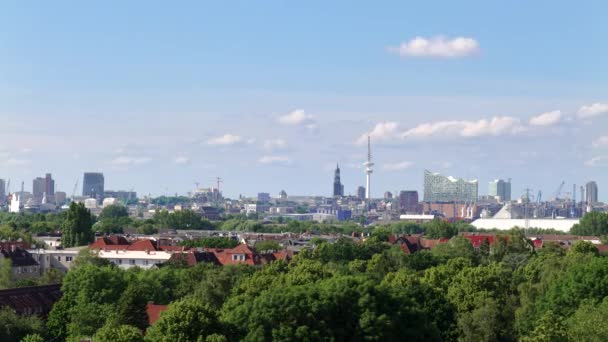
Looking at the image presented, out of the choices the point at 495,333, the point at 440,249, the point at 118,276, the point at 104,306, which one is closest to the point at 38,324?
the point at 104,306

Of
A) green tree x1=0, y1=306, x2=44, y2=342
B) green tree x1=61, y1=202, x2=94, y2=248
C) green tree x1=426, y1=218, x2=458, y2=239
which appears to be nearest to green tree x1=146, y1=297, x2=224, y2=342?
green tree x1=0, y1=306, x2=44, y2=342

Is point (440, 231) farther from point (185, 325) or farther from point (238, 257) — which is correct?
point (185, 325)

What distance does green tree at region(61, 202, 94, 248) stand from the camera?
11994cm

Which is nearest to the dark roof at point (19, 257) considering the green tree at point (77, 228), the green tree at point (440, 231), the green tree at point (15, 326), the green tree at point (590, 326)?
the green tree at point (77, 228)

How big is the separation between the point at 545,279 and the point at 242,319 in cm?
2439

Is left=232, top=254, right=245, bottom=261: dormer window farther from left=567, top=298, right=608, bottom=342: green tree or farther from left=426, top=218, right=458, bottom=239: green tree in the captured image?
left=426, top=218, right=458, bottom=239: green tree

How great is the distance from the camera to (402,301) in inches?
1932

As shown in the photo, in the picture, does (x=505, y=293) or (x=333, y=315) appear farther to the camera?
(x=505, y=293)

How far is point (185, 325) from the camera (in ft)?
139

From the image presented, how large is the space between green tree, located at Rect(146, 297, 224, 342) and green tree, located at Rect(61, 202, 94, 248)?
77697mm

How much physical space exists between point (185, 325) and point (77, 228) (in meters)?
80.4

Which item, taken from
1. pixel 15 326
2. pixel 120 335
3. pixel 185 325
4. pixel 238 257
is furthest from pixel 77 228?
pixel 120 335

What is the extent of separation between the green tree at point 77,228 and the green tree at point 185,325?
255 ft

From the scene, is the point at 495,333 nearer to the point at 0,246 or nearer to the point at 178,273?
the point at 178,273
